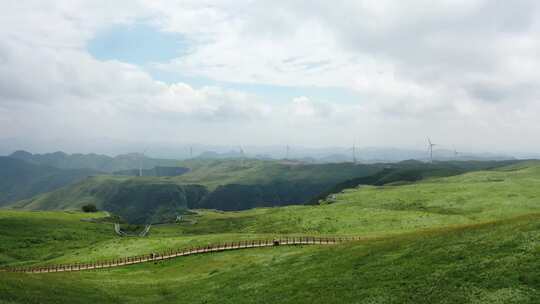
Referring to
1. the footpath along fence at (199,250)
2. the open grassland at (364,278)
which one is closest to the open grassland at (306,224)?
the footpath along fence at (199,250)

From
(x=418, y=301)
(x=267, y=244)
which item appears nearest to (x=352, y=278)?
(x=418, y=301)

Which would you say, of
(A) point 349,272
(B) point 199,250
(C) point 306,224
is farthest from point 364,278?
(C) point 306,224

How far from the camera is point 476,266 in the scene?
115ft

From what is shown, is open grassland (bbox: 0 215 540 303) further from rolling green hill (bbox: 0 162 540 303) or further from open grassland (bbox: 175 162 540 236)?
open grassland (bbox: 175 162 540 236)

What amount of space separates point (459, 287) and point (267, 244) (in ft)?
155

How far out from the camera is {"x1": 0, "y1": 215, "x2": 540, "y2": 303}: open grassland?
32.1 m

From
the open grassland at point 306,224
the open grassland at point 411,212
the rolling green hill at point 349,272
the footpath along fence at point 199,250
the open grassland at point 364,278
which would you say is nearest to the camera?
the open grassland at point 364,278

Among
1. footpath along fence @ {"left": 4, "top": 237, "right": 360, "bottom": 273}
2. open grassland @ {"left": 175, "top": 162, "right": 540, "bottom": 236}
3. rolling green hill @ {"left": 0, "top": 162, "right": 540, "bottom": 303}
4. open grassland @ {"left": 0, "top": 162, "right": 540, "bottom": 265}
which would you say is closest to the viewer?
rolling green hill @ {"left": 0, "top": 162, "right": 540, "bottom": 303}

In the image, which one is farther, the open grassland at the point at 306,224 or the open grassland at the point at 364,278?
the open grassland at the point at 306,224

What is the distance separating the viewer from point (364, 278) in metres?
40.4

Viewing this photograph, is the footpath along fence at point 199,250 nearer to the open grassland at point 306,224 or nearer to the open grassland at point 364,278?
the open grassland at point 306,224

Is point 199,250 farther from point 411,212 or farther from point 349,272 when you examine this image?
point 411,212

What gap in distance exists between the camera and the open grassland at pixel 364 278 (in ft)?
105

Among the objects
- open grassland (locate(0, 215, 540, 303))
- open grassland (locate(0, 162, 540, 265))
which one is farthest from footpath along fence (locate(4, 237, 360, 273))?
open grassland (locate(0, 215, 540, 303))
